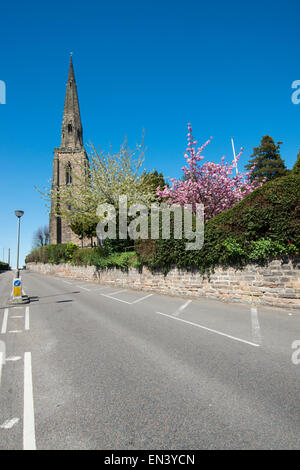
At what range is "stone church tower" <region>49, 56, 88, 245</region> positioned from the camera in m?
49.7

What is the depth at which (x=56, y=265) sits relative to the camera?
3800 centimetres

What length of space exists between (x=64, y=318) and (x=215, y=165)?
1523 cm

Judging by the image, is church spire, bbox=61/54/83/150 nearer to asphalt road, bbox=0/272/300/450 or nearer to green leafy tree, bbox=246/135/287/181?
green leafy tree, bbox=246/135/287/181

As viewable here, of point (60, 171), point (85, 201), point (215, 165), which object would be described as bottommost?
point (85, 201)

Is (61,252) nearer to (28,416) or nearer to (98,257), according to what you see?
(98,257)

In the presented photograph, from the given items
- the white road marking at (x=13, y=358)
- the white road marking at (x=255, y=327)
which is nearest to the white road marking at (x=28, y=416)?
the white road marking at (x=13, y=358)

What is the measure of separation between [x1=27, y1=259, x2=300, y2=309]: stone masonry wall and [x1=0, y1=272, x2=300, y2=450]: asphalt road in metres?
2.19

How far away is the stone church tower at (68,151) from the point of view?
4966 centimetres

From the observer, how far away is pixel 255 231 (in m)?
9.67

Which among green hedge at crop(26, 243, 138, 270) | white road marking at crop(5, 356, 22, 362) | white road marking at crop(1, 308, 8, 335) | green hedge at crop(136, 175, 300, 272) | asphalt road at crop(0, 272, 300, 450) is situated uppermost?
green hedge at crop(136, 175, 300, 272)

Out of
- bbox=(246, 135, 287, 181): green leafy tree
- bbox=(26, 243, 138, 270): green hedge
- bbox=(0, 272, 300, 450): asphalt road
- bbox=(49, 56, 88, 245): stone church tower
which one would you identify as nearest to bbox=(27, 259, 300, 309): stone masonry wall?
bbox=(26, 243, 138, 270): green hedge

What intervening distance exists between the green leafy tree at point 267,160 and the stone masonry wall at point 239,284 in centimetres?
2855
